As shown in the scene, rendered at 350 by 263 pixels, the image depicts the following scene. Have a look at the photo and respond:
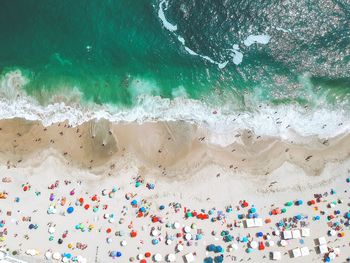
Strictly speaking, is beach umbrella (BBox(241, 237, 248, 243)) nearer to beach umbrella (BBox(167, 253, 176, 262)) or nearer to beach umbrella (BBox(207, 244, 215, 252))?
beach umbrella (BBox(207, 244, 215, 252))

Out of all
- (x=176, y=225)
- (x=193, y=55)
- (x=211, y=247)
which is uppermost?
(x=193, y=55)

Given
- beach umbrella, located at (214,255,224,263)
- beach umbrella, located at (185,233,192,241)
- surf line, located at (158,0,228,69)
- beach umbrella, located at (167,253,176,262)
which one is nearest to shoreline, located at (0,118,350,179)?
beach umbrella, located at (185,233,192,241)

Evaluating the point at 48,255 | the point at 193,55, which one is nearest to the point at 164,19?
the point at 193,55

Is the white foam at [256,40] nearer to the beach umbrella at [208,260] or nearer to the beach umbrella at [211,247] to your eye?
the beach umbrella at [211,247]

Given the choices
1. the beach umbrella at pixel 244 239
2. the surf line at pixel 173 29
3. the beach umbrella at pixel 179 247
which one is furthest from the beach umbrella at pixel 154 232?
the surf line at pixel 173 29

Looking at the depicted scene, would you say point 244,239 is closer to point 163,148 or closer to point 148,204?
point 148,204

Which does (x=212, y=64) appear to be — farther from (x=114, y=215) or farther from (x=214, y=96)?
(x=114, y=215)
